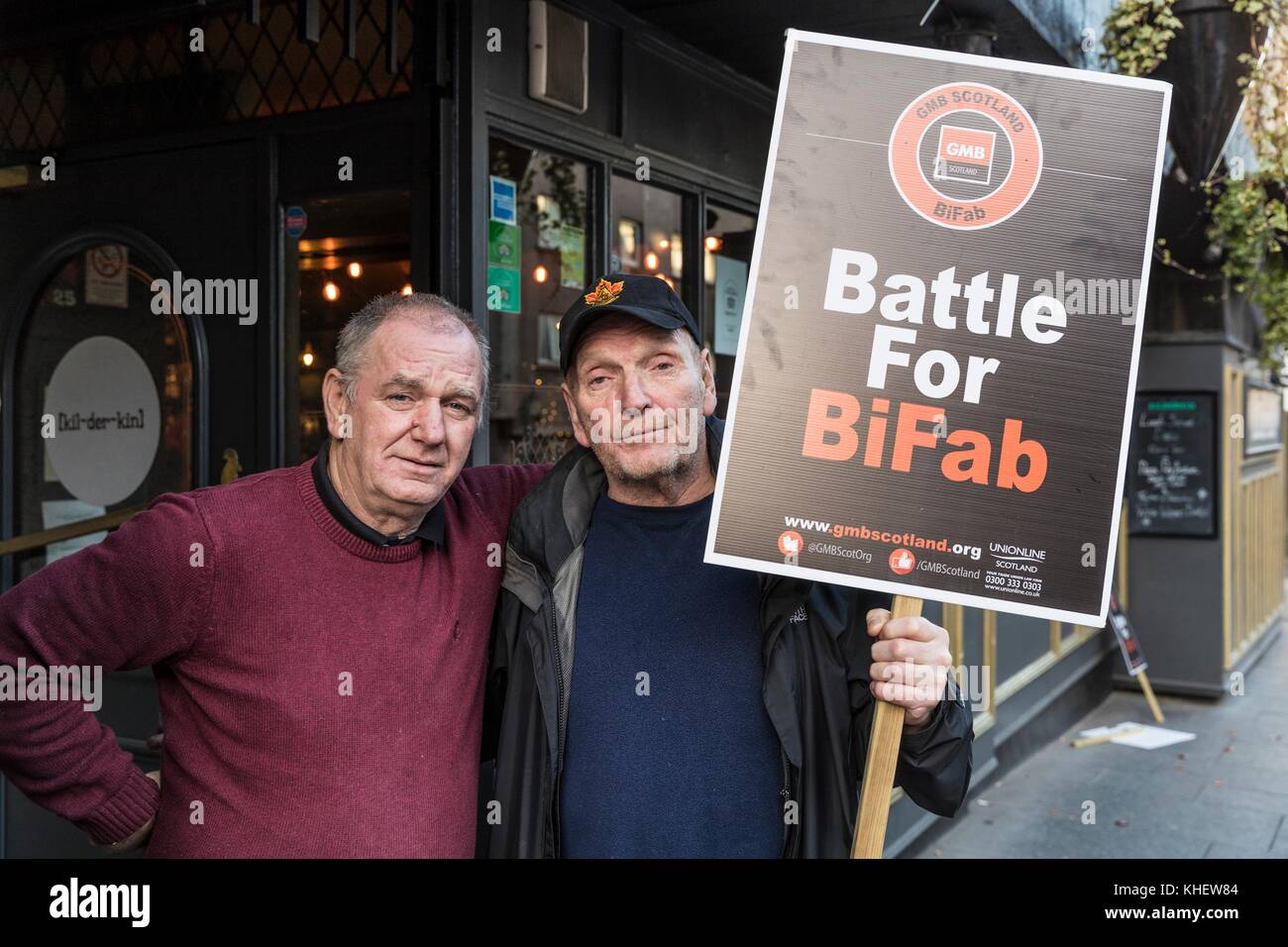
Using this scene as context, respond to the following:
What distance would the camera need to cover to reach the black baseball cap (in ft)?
7.34

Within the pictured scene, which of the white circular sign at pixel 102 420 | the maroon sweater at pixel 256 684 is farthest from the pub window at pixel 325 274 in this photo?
the maroon sweater at pixel 256 684

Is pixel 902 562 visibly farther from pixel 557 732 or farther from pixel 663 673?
pixel 557 732

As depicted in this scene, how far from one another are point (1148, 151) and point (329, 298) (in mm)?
2756

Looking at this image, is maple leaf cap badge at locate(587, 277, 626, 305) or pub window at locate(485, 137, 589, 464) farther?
pub window at locate(485, 137, 589, 464)

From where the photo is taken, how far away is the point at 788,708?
7.02ft

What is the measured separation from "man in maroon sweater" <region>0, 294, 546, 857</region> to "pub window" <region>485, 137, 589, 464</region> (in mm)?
1520

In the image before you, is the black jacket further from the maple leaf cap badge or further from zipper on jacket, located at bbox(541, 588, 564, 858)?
the maple leaf cap badge

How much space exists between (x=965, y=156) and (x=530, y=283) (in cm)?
225

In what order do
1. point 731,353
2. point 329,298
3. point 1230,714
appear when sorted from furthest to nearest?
point 1230,714 < point 731,353 < point 329,298

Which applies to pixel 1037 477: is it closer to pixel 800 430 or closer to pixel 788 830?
pixel 800 430

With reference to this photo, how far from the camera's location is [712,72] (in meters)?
4.80

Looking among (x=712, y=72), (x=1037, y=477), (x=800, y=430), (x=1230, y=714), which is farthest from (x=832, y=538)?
(x=1230, y=714)

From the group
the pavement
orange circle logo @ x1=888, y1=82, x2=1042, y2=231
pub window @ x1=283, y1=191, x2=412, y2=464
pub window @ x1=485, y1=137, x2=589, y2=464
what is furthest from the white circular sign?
the pavement
